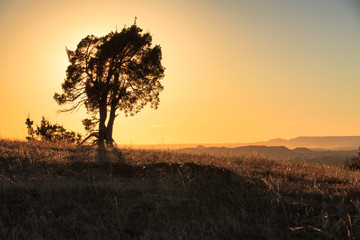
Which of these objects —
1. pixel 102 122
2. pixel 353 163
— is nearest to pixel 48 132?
pixel 102 122

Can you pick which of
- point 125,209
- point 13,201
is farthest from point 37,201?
point 125,209

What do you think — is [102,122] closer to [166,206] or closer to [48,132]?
[48,132]

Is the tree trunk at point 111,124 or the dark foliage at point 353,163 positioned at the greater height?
the tree trunk at point 111,124

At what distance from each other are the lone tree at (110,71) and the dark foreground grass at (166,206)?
1348 centimetres

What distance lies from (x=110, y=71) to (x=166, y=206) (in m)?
18.0

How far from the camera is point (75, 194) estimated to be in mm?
7012

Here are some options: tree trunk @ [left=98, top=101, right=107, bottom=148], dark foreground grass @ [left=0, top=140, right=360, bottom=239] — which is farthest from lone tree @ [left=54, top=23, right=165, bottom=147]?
dark foreground grass @ [left=0, top=140, right=360, bottom=239]

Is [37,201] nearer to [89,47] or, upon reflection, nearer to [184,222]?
[184,222]

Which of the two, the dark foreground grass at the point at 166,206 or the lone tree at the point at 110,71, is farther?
the lone tree at the point at 110,71

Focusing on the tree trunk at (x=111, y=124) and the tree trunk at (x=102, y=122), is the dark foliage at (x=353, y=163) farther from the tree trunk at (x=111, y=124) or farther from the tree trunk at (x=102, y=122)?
the tree trunk at (x=102, y=122)

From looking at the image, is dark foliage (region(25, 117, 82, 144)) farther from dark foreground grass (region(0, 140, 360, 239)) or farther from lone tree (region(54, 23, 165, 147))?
dark foreground grass (region(0, 140, 360, 239))

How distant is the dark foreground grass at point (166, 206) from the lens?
5.11 metres

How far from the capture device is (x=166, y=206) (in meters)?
6.27

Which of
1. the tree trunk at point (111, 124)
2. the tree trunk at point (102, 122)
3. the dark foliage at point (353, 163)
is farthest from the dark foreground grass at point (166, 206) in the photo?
the tree trunk at point (111, 124)
